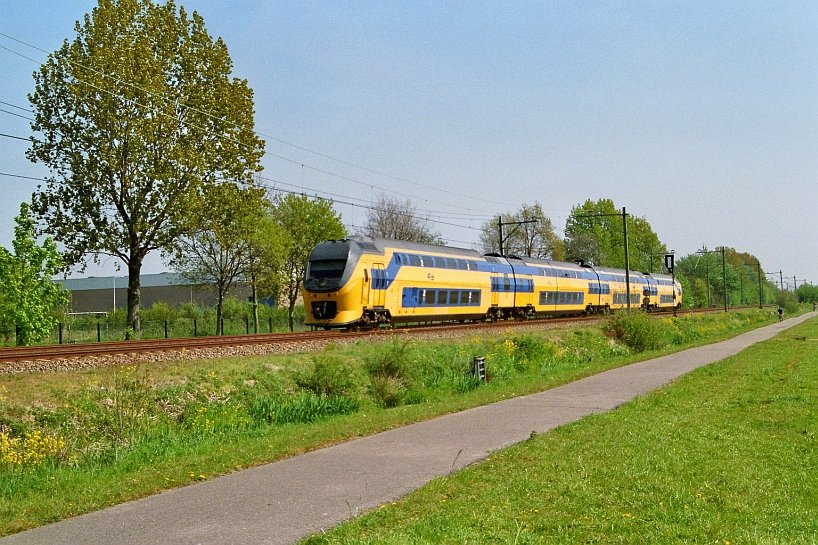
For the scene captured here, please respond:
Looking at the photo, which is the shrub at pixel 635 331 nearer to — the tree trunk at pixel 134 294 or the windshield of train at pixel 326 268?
the windshield of train at pixel 326 268

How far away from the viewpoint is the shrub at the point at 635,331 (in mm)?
34094

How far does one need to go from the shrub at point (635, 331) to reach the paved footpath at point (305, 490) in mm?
21503

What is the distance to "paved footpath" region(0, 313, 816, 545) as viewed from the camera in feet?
22.1

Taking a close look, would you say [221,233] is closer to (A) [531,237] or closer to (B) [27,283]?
(B) [27,283]

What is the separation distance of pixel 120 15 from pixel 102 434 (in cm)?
2260

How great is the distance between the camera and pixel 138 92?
29.1 metres

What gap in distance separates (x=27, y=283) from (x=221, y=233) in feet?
24.8

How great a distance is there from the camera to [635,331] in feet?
112

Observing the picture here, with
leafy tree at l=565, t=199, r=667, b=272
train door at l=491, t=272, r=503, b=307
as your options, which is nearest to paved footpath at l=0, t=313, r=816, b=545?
train door at l=491, t=272, r=503, b=307

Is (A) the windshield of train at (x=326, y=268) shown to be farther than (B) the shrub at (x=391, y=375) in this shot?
Yes

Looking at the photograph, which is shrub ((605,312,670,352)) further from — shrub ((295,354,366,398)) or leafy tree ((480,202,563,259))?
leafy tree ((480,202,563,259))

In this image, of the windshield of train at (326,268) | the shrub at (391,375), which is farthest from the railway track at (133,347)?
the shrub at (391,375)

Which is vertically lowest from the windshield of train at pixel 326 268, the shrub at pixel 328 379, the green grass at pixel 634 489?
the green grass at pixel 634 489

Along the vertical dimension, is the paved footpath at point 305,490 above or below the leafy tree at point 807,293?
below
